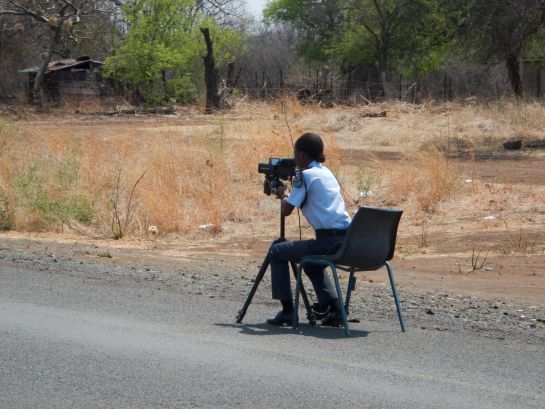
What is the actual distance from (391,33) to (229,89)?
12.8 metres

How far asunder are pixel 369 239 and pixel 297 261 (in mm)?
608

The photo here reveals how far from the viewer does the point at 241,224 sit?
1656cm

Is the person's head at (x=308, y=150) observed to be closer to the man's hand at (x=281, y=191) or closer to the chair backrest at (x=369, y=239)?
the man's hand at (x=281, y=191)

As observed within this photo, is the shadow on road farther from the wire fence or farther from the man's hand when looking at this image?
the wire fence

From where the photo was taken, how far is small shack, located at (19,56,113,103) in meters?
53.6

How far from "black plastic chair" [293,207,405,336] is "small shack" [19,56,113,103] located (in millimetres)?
47253

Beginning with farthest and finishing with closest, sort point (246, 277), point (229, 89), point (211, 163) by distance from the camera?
point (229, 89), point (211, 163), point (246, 277)

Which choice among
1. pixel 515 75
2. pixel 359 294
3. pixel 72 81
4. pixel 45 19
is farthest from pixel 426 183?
pixel 72 81

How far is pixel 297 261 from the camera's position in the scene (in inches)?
303

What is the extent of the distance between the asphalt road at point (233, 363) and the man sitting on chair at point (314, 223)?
239 mm

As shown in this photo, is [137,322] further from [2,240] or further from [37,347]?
[2,240]

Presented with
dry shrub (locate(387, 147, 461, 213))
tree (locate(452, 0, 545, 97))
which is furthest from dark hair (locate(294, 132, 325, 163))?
tree (locate(452, 0, 545, 97))

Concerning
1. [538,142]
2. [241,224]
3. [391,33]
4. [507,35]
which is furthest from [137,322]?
[391,33]

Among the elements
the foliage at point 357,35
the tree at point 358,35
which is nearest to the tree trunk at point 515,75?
the tree at point 358,35
